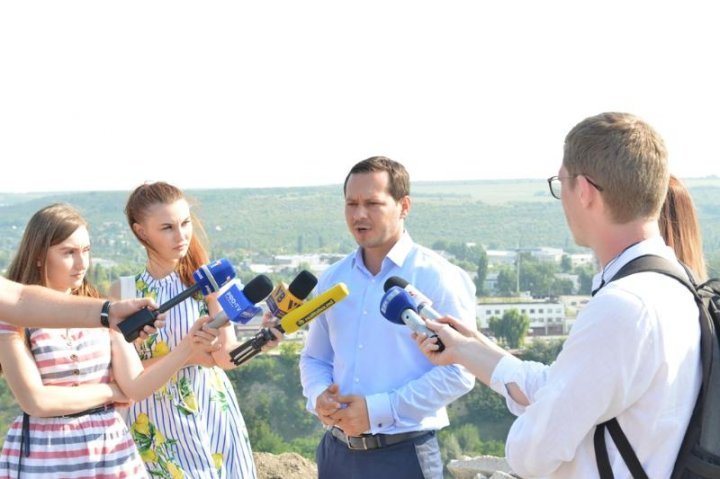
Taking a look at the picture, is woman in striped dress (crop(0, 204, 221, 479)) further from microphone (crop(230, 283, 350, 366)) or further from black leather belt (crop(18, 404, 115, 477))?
microphone (crop(230, 283, 350, 366))

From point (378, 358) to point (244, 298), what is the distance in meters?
0.87

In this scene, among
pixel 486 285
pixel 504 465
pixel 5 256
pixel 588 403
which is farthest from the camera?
pixel 486 285

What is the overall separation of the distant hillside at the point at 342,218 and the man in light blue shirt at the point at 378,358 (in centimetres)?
4512

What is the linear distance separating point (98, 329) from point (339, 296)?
126 centimetres

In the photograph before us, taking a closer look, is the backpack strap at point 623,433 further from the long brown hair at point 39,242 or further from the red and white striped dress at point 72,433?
the long brown hair at point 39,242

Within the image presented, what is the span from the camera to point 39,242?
4.84 m

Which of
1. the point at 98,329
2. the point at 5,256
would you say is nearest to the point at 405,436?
the point at 98,329

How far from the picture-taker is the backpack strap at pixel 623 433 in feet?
9.41

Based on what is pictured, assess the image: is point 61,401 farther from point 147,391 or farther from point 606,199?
point 606,199

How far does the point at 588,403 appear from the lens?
2.85 m

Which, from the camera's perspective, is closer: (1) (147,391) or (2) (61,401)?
(2) (61,401)

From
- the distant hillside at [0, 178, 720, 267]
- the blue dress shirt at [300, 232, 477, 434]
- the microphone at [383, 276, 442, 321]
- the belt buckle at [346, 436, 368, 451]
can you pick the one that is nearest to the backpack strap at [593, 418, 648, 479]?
the microphone at [383, 276, 442, 321]

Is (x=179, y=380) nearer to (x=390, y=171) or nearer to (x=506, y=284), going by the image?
(x=390, y=171)

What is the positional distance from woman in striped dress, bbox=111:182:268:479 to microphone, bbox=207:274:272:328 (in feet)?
2.15
